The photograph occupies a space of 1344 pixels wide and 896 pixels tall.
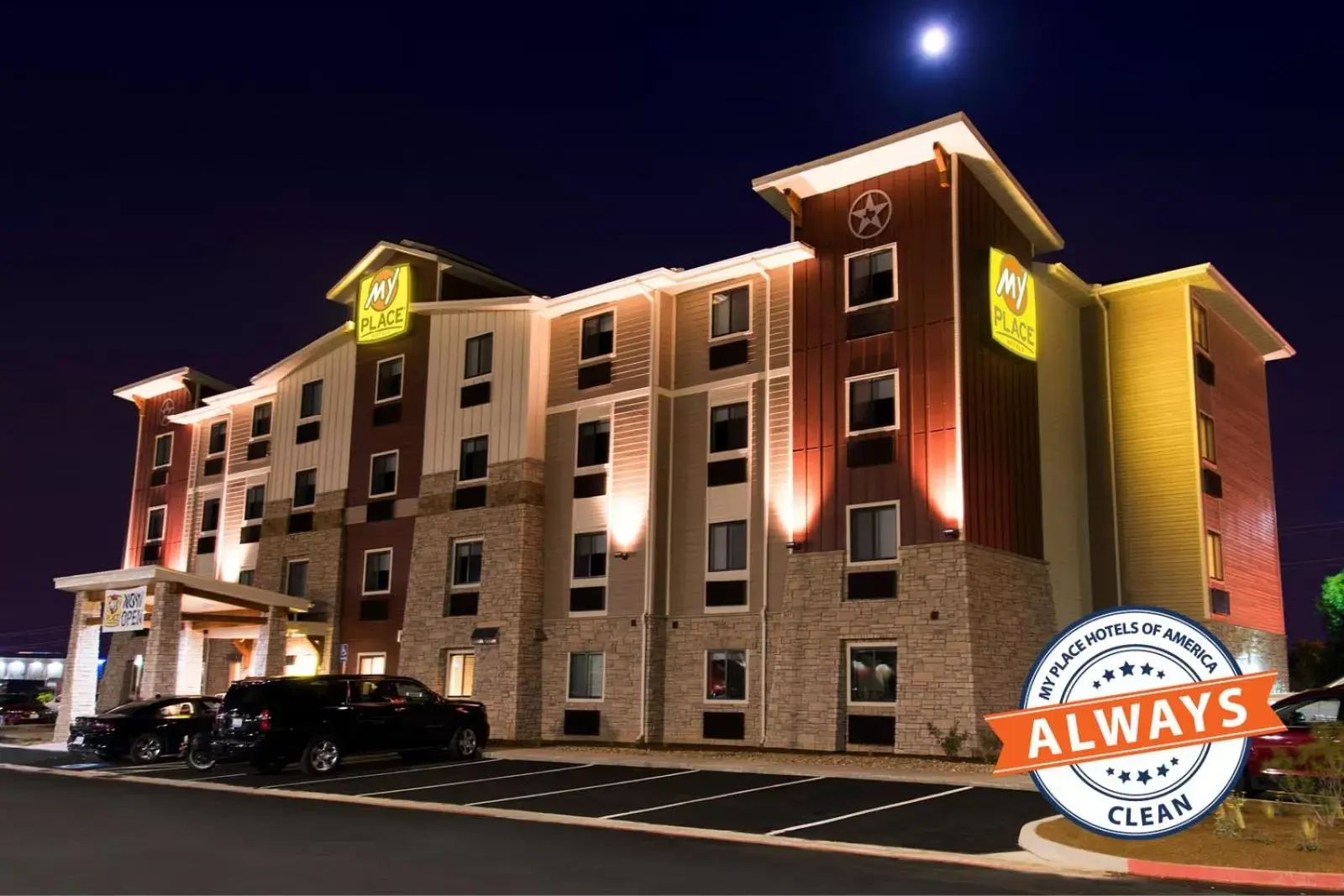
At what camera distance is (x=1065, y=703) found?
37.8 feet

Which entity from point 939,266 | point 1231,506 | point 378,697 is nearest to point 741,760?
point 378,697

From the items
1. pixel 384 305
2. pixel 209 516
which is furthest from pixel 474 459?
pixel 209 516

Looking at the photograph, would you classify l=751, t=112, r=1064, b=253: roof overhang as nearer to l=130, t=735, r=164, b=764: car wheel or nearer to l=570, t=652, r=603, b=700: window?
l=570, t=652, r=603, b=700: window

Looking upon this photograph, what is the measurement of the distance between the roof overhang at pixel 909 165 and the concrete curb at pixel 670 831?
1679 cm

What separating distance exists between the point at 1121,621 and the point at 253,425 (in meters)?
36.0

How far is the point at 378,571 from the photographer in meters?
35.8

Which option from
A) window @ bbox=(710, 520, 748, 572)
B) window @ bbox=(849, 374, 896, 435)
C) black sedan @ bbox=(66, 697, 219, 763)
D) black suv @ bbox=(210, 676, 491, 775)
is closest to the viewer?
black suv @ bbox=(210, 676, 491, 775)

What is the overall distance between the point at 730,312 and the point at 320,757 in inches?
577

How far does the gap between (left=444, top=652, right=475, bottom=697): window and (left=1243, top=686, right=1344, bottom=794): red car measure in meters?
21.0

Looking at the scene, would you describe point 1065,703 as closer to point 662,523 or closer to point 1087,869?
point 1087,869

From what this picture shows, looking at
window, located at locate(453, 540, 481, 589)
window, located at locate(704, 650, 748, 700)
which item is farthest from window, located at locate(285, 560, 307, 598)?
window, located at locate(704, 650, 748, 700)

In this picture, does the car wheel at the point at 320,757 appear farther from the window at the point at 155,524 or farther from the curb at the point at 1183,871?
the window at the point at 155,524

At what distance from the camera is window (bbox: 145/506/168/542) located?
45.6 metres

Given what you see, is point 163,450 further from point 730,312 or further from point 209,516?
point 730,312
